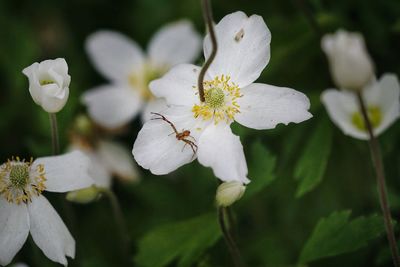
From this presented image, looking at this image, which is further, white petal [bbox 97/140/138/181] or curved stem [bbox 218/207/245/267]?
white petal [bbox 97/140/138/181]

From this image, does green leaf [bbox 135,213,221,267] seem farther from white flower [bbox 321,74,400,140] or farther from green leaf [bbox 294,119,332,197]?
white flower [bbox 321,74,400,140]

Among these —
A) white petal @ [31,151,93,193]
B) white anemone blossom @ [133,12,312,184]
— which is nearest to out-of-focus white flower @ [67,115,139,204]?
white petal @ [31,151,93,193]

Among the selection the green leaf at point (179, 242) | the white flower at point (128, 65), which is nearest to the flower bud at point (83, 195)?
the green leaf at point (179, 242)

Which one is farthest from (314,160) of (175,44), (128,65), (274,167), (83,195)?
(128,65)

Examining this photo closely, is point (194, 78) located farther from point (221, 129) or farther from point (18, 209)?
point (18, 209)

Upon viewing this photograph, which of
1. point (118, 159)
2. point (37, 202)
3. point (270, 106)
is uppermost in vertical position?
point (270, 106)

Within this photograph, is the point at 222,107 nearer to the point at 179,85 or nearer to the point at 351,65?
the point at 179,85
